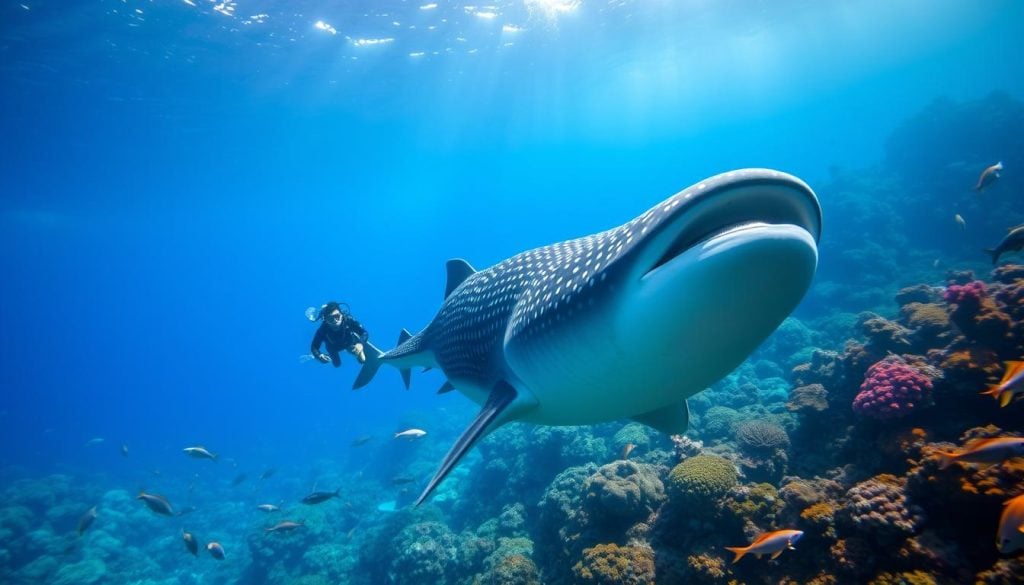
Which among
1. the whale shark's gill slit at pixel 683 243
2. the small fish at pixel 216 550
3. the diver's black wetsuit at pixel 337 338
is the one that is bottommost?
the small fish at pixel 216 550

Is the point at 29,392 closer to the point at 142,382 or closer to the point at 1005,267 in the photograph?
the point at 142,382

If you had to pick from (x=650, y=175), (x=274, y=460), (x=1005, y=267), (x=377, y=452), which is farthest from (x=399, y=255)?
(x=1005, y=267)

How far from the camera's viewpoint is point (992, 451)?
3086 millimetres

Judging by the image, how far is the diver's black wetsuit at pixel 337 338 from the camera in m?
7.80

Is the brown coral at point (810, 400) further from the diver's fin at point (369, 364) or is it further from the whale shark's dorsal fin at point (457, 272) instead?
the diver's fin at point (369, 364)

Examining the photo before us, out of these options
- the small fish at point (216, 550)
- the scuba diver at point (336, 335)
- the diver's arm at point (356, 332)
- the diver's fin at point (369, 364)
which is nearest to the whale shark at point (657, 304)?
the diver's fin at point (369, 364)

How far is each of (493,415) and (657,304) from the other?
169cm

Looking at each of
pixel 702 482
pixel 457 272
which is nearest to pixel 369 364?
pixel 457 272

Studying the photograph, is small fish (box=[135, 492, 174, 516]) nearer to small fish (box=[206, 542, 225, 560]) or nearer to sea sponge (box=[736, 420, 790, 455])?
small fish (box=[206, 542, 225, 560])

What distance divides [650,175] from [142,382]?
649 feet

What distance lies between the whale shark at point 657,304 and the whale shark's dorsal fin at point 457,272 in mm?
2518

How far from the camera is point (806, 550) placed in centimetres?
382

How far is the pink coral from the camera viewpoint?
4.68 metres

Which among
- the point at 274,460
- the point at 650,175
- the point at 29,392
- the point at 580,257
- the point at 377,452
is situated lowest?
the point at 29,392
